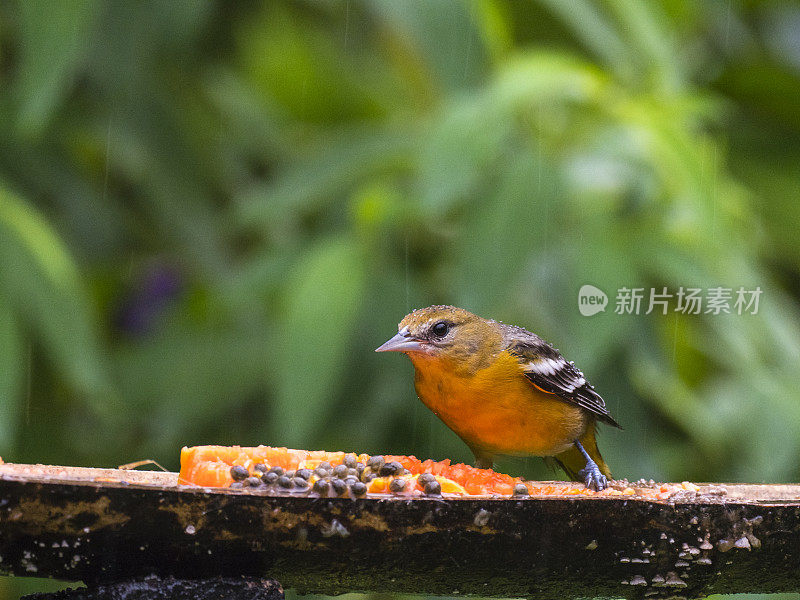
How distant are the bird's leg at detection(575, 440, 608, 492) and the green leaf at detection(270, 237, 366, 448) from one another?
1.07 m

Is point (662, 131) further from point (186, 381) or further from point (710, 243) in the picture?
point (186, 381)

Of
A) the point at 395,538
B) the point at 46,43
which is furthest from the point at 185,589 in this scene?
the point at 46,43

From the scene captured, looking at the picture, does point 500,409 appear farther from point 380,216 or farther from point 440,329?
point 380,216

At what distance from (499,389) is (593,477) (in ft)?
0.76

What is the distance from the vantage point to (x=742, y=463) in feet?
14.1

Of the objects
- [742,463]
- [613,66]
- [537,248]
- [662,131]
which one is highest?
[613,66]

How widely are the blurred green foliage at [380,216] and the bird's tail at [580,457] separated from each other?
2.13 feet

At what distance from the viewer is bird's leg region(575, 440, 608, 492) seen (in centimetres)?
168

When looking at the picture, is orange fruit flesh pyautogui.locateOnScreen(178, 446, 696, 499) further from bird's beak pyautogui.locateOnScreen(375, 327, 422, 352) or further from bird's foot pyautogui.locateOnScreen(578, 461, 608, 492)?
bird's beak pyautogui.locateOnScreen(375, 327, 422, 352)

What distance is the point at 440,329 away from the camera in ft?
5.17

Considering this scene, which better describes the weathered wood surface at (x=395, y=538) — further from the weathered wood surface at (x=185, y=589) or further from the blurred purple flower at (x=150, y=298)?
the blurred purple flower at (x=150, y=298)

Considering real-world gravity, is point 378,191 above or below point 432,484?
above

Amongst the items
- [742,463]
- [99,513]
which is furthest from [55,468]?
[742,463]

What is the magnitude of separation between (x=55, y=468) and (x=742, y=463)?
3.47 m
